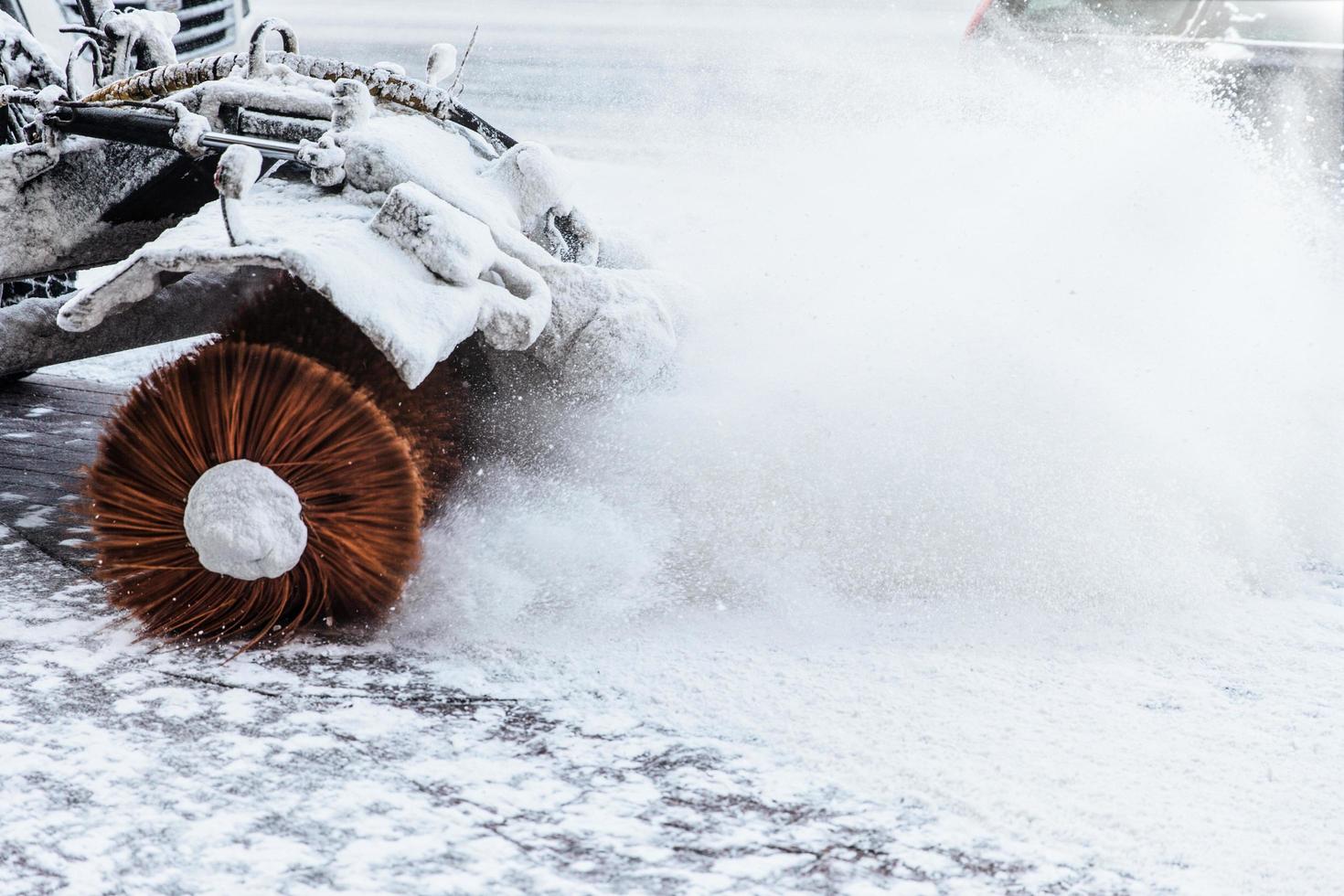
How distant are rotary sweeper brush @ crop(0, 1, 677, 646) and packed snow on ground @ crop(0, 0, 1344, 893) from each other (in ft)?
0.52

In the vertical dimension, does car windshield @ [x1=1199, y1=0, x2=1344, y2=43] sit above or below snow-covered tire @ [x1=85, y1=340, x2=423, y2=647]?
above

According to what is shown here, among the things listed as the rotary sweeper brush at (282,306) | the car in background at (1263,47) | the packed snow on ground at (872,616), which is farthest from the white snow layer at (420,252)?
the car in background at (1263,47)

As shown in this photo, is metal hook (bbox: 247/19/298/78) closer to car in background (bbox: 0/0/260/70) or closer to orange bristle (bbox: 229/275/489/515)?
orange bristle (bbox: 229/275/489/515)

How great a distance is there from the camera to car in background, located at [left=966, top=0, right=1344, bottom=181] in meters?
4.35

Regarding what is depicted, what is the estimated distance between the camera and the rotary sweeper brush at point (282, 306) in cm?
175

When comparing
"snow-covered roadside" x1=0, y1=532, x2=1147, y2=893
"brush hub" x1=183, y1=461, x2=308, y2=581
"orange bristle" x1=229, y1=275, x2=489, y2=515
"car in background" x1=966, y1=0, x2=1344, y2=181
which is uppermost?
"car in background" x1=966, y1=0, x2=1344, y2=181

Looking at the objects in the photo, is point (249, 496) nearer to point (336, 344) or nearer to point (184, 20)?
point (336, 344)

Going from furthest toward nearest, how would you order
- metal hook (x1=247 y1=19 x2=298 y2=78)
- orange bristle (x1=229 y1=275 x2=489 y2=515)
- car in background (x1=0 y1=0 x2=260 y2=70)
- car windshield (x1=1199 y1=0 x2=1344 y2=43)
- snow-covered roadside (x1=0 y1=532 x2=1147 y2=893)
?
car windshield (x1=1199 y1=0 x2=1344 y2=43)
car in background (x1=0 y1=0 x2=260 y2=70)
metal hook (x1=247 y1=19 x2=298 y2=78)
orange bristle (x1=229 y1=275 x2=489 y2=515)
snow-covered roadside (x1=0 y1=532 x2=1147 y2=893)

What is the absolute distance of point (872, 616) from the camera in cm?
220

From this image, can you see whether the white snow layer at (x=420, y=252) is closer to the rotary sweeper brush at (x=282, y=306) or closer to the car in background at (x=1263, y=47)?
the rotary sweeper brush at (x=282, y=306)

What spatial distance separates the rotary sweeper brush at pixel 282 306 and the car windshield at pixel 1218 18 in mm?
3467

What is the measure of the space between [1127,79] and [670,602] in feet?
12.1

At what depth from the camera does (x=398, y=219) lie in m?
1.87

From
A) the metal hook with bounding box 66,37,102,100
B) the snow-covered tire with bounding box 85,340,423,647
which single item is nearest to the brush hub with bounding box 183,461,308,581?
the snow-covered tire with bounding box 85,340,423,647
